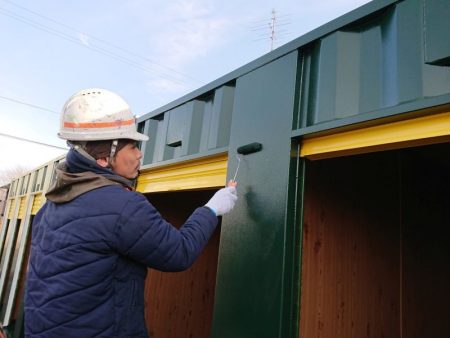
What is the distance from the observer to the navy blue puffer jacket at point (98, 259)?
1.49 m

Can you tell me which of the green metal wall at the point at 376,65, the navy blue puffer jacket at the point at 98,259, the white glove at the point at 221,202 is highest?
the green metal wall at the point at 376,65

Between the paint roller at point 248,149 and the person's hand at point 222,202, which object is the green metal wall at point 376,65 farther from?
the person's hand at point 222,202

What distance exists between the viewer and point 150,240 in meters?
1.51

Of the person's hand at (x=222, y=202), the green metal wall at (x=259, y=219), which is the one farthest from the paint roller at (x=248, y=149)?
the person's hand at (x=222, y=202)

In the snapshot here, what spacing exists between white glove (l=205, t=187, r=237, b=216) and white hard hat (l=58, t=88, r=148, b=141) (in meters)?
0.50

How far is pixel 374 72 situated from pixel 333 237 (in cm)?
101

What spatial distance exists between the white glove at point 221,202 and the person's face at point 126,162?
1.39 feet

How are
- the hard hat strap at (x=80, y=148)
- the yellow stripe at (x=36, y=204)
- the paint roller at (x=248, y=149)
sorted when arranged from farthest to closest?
the yellow stripe at (x=36, y=204)
the paint roller at (x=248, y=149)
the hard hat strap at (x=80, y=148)

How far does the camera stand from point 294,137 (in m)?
2.01

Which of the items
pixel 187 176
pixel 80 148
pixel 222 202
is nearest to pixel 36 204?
pixel 187 176

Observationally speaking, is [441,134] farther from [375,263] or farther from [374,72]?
[375,263]

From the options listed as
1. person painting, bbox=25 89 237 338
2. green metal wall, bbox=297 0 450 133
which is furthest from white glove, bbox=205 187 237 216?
green metal wall, bbox=297 0 450 133

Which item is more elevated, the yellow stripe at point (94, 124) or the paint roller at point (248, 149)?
the paint roller at point (248, 149)

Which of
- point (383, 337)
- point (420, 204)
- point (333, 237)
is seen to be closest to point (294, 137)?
point (333, 237)
